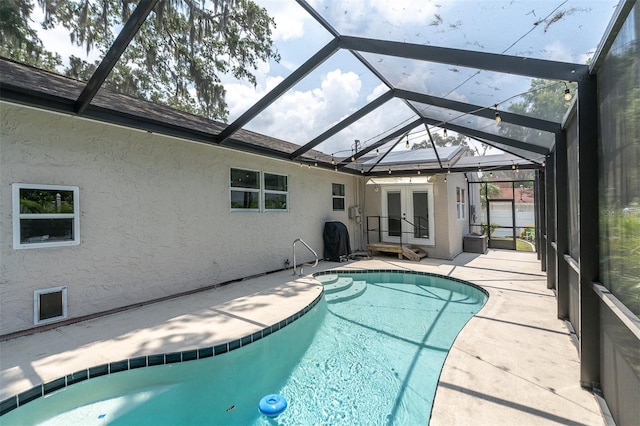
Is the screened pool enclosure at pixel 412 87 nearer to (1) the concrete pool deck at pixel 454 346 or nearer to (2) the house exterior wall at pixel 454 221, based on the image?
(1) the concrete pool deck at pixel 454 346

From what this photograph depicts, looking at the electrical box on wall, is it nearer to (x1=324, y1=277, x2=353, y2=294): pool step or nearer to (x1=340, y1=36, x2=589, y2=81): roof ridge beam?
(x1=324, y1=277, x2=353, y2=294): pool step

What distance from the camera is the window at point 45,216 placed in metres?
4.36

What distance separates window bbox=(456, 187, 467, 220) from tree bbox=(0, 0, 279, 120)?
9592 millimetres

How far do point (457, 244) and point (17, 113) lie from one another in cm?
1292

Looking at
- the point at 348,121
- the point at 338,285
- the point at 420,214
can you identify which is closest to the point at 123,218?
the point at 338,285

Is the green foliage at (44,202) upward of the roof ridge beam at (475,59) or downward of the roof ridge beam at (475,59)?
downward

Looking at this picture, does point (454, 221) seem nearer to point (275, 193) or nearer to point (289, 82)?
point (275, 193)

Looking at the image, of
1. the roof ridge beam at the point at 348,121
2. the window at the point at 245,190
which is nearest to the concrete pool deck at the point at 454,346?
the window at the point at 245,190

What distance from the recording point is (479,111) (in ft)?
17.8

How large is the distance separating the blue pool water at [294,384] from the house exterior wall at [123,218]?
227 cm

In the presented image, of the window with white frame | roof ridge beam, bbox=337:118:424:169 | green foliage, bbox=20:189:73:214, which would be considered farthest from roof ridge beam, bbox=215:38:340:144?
roof ridge beam, bbox=337:118:424:169

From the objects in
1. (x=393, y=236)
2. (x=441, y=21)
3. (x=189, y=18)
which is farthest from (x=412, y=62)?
(x=393, y=236)

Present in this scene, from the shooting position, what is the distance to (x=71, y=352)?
3801mm

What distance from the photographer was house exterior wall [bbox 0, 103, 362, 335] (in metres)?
4.37
